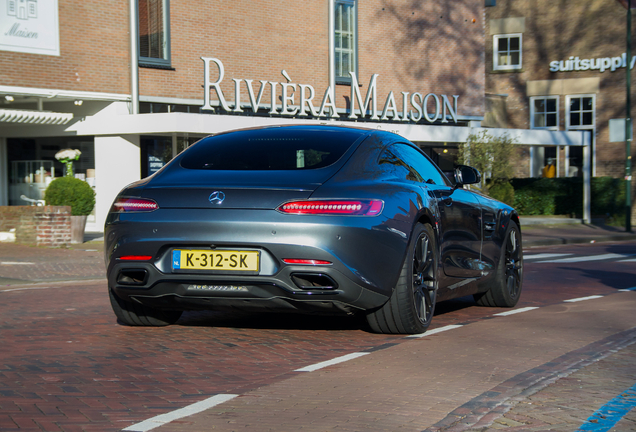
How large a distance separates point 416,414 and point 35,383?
214 centimetres

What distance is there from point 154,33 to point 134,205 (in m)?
17.6

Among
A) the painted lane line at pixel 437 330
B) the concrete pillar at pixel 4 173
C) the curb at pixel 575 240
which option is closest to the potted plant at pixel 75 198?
the concrete pillar at pixel 4 173

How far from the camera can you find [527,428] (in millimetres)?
3898

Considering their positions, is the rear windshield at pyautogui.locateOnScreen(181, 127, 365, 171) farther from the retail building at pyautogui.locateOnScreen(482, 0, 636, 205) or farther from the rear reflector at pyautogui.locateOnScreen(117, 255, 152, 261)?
the retail building at pyautogui.locateOnScreen(482, 0, 636, 205)

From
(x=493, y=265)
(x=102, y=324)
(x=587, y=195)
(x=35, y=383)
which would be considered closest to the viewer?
(x=35, y=383)

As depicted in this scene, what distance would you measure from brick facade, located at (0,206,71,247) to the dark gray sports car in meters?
11.8

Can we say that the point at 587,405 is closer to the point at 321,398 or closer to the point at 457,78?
the point at 321,398

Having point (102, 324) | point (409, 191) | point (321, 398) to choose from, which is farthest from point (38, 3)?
point (321, 398)

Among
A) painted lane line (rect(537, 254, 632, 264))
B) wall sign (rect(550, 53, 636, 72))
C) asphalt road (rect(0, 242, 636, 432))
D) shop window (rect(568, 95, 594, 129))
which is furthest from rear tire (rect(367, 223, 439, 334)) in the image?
shop window (rect(568, 95, 594, 129))

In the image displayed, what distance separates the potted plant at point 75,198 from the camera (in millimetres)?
18438

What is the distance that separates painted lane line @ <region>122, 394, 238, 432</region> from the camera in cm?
384

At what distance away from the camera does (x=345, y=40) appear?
28.2m

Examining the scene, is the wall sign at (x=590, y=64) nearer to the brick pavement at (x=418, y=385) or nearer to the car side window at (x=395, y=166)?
the brick pavement at (x=418, y=385)

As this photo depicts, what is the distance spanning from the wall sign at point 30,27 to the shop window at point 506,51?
2369 centimetres
